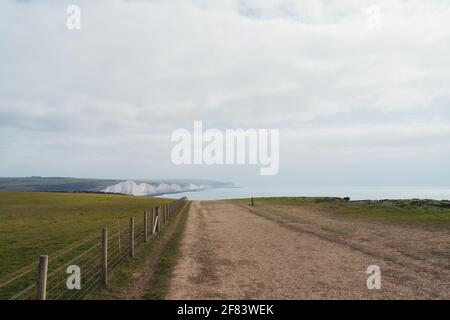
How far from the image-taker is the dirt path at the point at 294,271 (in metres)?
10.5

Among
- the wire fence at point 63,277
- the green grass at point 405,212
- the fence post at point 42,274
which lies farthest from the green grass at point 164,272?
the green grass at point 405,212

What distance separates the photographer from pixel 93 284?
1160 centimetres

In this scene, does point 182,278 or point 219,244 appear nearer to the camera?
point 182,278

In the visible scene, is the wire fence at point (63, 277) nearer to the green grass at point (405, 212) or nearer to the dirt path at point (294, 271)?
the dirt path at point (294, 271)

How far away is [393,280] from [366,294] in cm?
226

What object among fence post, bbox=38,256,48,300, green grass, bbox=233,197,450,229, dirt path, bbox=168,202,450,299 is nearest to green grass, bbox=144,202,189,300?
dirt path, bbox=168,202,450,299

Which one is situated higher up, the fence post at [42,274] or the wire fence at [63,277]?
the fence post at [42,274]

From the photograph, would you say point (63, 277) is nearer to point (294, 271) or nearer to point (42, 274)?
point (42, 274)

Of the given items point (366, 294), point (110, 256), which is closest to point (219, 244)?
point (110, 256)

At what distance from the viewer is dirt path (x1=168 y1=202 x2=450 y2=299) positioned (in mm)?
10500

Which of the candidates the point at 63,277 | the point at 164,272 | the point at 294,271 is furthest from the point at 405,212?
the point at 63,277

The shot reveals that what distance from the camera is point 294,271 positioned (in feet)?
43.7

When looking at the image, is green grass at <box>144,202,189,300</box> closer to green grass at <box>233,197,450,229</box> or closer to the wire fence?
the wire fence
